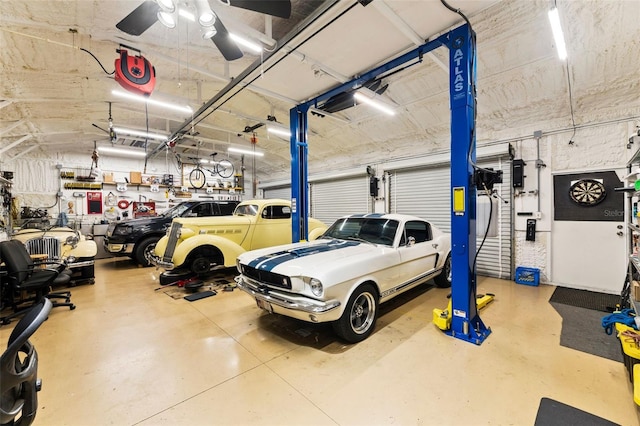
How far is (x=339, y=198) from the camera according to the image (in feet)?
29.1

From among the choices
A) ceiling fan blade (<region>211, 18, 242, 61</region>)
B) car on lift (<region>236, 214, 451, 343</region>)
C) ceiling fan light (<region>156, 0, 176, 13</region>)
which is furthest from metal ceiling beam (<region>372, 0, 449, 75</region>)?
car on lift (<region>236, 214, 451, 343</region>)

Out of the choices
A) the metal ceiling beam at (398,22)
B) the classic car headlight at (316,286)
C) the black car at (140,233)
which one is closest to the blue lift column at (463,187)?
the metal ceiling beam at (398,22)

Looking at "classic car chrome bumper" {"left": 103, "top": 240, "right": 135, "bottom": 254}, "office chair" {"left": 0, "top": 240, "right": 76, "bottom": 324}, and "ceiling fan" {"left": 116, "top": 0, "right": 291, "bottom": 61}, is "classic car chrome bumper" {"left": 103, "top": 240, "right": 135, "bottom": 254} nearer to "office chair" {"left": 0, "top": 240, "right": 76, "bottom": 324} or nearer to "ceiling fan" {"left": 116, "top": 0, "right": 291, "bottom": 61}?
"office chair" {"left": 0, "top": 240, "right": 76, "bottom": 324}

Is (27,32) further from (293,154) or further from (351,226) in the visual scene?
(351,226)

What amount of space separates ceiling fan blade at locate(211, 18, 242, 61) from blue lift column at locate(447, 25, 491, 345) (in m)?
2.55

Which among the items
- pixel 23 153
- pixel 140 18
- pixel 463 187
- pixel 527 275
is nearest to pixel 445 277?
pixel 527 275

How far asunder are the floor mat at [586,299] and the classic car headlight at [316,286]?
4.17 m

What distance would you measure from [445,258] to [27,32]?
22.6ft

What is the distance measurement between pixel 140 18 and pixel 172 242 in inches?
149

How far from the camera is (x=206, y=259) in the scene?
5.21 meters

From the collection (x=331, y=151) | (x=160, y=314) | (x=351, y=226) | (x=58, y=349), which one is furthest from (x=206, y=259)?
(x=331, y=151)

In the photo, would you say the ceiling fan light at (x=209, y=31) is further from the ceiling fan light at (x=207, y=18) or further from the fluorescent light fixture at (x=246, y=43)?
the fluorescent light fixture at (x=246, y=43)

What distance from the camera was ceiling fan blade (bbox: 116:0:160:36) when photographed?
2398 millimetres

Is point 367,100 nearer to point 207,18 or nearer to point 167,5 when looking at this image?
point 207,18
